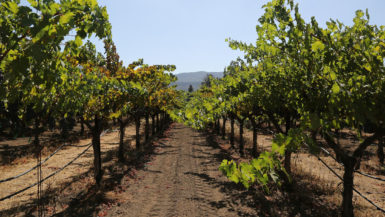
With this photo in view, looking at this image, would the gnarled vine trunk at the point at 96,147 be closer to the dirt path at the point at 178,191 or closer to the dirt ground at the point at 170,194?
the dirt ground at the point at 170,194

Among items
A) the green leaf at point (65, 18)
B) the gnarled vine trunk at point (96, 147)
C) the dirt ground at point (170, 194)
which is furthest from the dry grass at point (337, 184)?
the gnarled vine trunk at point (96, 147)

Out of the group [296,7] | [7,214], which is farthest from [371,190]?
[7,214]

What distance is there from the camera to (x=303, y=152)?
21438mm

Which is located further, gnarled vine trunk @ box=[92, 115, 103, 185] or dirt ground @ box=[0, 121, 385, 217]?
gnarled vine trunk @ box=[92, 115, 103, 185]

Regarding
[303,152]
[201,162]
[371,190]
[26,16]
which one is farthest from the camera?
[303,152]

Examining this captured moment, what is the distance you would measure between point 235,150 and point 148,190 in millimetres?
11911

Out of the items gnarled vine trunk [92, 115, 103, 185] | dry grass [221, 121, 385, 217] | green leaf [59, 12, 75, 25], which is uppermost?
green leaf [59, 12, 75, 25]

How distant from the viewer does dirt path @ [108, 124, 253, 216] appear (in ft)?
30.0

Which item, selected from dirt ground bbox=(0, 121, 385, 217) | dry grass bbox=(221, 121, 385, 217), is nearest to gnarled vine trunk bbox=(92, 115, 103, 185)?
dirt ground bbox=(0, 121, 385, 217)

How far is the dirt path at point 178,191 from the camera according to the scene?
913cm

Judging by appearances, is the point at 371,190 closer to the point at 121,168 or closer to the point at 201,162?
the point at 201,162

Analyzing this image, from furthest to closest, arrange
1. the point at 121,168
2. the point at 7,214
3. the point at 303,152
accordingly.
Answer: the point at 303,152 → the point at 121,168 → the point at 7,214

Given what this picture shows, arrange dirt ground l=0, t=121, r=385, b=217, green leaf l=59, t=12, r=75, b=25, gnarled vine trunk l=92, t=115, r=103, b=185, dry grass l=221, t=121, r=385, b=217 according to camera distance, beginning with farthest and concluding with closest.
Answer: gnarled vine trunk l=92, t=115, r=103, b=185 → dry grass l=221, t=121, r=385, b=217 → dirt ground l=0, t=121, r=385, b=217 → green leaf l=59, t=12, r=75, b=25

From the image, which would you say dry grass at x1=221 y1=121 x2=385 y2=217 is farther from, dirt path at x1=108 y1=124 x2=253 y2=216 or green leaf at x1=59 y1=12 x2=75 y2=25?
green leaf at x1=59 y1=12 x2=75 y2=25
